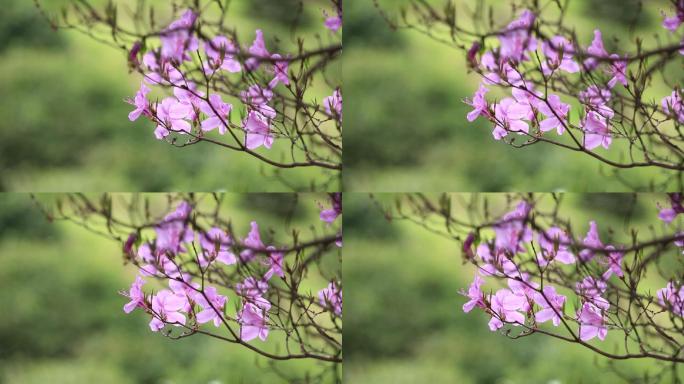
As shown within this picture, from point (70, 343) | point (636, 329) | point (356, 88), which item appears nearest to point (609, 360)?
point (636, 329)

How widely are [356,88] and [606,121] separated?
63 centimetres

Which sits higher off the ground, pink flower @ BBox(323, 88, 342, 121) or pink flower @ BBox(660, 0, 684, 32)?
pink flower @ BBox(660, 0, 684, 32)

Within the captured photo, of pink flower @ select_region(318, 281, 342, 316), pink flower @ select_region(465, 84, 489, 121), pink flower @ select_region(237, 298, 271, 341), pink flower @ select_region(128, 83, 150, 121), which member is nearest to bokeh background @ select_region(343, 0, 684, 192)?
pink flower @ select_region(465, 84, 489, 121)

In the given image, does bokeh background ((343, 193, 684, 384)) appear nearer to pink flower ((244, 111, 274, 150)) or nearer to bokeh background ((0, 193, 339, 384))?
pink flower ((244, 111, 274, 150))

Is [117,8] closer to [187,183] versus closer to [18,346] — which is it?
[187,183]

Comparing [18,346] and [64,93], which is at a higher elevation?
[64,93]

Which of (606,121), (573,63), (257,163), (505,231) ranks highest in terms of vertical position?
(573,63)

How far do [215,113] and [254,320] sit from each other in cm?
53

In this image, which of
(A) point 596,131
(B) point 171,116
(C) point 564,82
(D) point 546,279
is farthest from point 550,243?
(B) point 171,116

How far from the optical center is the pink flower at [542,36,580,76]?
2.09 meters

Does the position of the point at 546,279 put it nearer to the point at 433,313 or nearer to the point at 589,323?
the point at 589,323

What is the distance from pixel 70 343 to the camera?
204 cm

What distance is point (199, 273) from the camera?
2070 mm

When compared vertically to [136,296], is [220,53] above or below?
above
